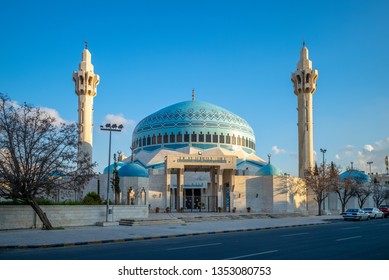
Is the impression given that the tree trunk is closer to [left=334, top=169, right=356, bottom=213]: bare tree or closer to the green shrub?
the green shrub

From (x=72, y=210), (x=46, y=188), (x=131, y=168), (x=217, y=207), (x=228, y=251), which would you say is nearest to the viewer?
(x=228, y=251)

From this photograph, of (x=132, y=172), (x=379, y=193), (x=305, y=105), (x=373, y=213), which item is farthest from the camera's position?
(x=379, y=193)

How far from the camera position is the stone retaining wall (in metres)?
25.5

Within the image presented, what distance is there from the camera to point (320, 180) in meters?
45.2

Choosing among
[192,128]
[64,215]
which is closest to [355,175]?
[192,128]

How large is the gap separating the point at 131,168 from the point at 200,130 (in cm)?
1855

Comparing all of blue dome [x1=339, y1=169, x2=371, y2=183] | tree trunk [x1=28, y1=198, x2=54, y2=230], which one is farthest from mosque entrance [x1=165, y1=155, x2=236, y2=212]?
tree trunk [x1=28, y1=198, x2=54, y2=230]

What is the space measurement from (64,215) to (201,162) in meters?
19.0

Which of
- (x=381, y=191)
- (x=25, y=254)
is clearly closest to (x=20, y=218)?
(x=25, y=254)

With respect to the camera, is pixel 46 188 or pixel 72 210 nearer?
pixel 46 188

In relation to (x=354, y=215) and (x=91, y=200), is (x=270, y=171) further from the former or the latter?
(x=91, y=200)

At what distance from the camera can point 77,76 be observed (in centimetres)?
4775

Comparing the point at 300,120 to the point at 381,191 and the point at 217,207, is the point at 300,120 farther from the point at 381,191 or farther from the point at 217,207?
the point at 381,191

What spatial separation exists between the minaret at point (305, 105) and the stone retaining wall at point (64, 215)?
78.9 feet
